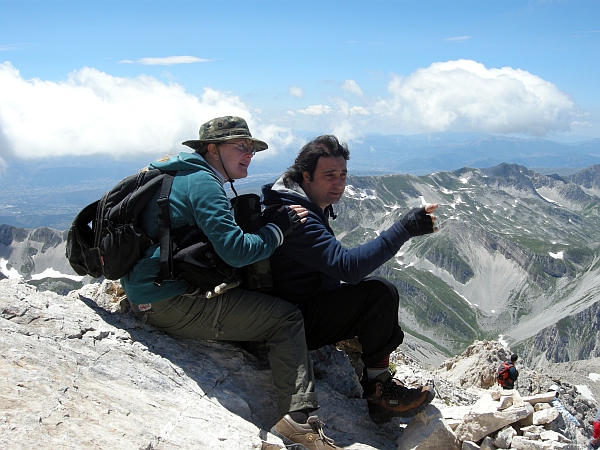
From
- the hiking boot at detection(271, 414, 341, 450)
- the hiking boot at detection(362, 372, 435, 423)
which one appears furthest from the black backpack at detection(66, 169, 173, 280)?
the hiking boot at detection(362, 372, 435, 423)

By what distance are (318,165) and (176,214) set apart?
288 centimetres

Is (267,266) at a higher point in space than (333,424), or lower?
higher

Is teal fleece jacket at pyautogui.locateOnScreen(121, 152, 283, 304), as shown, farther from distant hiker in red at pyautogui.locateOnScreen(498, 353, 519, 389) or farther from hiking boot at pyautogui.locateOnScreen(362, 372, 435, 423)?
distant hiker in red at pyautogui.locateOnScreen(498, 353, 519, 389)

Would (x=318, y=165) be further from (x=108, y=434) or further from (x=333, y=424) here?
(x=108, y=434)

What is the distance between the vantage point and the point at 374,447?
7.96m

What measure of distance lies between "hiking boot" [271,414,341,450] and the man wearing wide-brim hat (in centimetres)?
1

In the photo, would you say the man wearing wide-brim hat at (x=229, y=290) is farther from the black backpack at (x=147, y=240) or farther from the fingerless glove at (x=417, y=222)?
the fingerless glove at (x=417, y=222)

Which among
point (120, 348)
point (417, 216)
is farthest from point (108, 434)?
point (417, 216)

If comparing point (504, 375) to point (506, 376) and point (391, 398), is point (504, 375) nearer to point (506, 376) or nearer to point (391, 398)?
point (506, 376)

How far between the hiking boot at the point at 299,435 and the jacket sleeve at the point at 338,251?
7.82 ft

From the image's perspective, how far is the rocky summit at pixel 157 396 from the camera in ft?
18.0

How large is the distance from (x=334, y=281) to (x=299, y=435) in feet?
9.86

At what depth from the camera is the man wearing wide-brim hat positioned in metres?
6.87

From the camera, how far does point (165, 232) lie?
7074 millimetres
